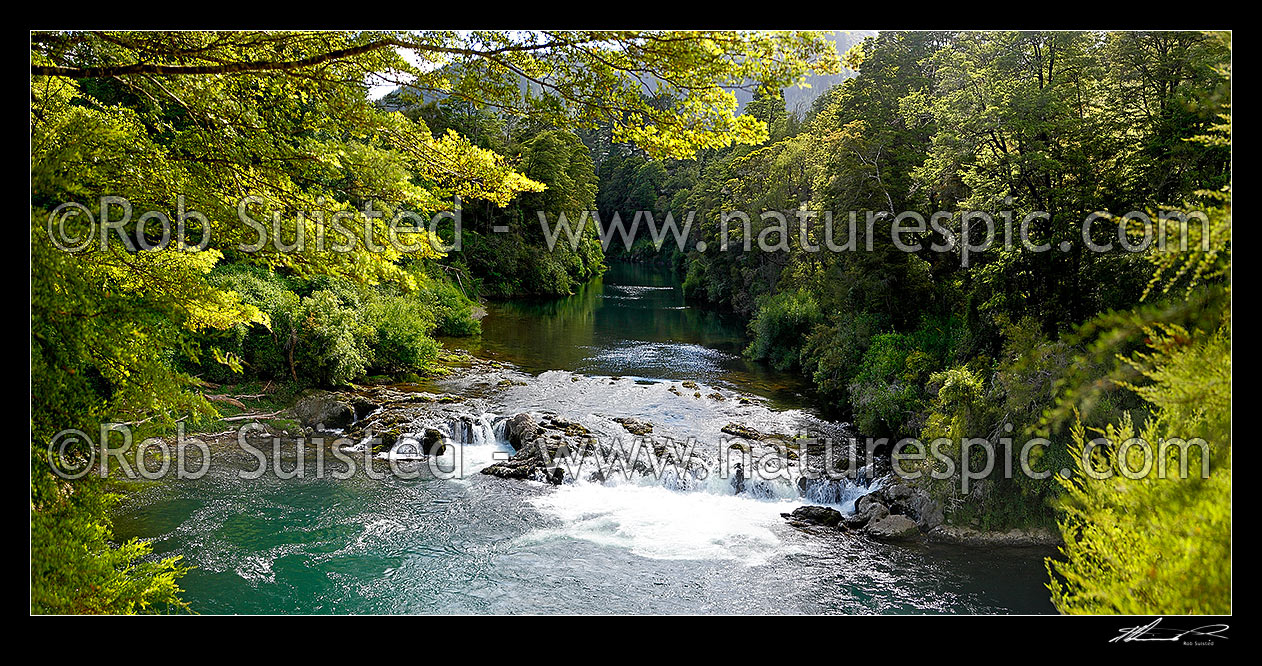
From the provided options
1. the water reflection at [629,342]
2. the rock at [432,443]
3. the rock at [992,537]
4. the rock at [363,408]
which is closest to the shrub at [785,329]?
the water reflection at [629,342]

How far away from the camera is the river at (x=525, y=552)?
28.9ft

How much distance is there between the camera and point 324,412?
1522 cm

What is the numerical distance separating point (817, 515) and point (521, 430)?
588 centimetres

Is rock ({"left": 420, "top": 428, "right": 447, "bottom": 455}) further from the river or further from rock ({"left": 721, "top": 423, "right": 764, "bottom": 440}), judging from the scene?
rock ({"left": 721, "top": 423, "right": 764, "bottom": 440})

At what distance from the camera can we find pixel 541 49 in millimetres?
4895

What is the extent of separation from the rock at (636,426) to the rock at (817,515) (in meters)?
3.91

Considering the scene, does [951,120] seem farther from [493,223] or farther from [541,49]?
[493,223]

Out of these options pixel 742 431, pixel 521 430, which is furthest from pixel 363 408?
pixel 742 431

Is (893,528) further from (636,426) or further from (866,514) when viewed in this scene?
(636,426)
